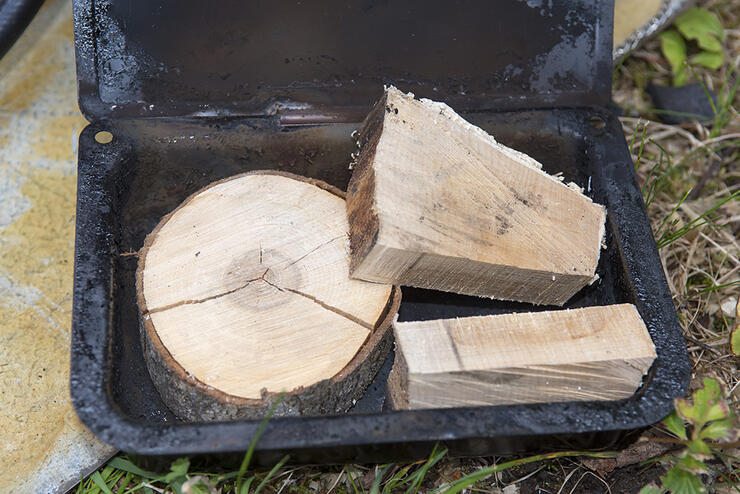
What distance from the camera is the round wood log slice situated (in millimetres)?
1729

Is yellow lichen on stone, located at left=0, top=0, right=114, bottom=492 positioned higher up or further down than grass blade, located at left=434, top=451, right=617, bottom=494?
further down

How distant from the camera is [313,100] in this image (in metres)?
2.23

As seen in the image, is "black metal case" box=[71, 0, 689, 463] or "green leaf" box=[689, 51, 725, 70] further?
"green leaf" box=[689, 51, 725, 70]

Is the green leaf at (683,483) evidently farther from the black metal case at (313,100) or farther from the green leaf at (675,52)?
the green leaf at (675,52)

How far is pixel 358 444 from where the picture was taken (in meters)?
1.57

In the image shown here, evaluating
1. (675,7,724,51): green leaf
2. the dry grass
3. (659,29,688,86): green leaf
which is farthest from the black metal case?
(675,7,724,51): green leaf

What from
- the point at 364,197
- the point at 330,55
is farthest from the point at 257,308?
the point at 330,55

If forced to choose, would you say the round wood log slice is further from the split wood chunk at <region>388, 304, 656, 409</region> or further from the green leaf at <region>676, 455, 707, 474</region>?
the green leaf at <region>676, 455, 707, 474</region>

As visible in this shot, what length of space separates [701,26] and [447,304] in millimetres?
2027

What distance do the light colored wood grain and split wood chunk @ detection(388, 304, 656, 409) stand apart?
0.61 feet

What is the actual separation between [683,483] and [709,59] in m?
2.23

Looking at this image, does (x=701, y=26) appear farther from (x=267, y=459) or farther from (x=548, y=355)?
(x=267, y=459)

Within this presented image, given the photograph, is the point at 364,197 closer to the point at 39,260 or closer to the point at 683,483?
the point at 683,483

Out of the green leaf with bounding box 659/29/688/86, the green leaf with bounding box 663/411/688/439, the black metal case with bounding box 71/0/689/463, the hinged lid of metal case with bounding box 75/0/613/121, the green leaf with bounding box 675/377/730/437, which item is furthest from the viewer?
the green leaf with bounding box 659/29/688/86
